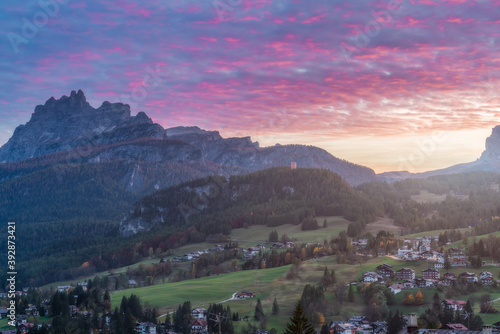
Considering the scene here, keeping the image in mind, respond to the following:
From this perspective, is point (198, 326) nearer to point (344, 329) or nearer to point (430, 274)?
point (344, 329)

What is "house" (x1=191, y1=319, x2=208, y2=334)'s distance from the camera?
116 m

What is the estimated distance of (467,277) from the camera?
138 metres

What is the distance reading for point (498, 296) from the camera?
123812mm

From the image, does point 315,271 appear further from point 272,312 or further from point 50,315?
point 50,315

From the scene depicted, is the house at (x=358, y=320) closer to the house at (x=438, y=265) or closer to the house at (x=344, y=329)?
the house at (x=344, y=329)

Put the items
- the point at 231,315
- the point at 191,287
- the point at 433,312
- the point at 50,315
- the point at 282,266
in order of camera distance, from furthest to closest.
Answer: the point at 282,266, the point at 191,287, the point at 50,315, the point at 231,315, the point at 433,312

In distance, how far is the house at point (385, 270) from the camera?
5866 inches

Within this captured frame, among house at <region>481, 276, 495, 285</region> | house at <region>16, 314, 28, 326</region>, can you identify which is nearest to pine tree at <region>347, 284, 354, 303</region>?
house at <region>481, 276, 495, 285</region>

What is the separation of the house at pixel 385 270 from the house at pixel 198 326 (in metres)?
52.9

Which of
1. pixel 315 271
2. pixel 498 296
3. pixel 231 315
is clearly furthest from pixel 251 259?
pixel 498 296

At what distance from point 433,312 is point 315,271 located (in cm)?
5339

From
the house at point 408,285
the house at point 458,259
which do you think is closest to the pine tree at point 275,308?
the house at point 408,285

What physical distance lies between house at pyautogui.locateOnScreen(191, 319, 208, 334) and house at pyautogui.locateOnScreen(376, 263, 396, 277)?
52.9 m

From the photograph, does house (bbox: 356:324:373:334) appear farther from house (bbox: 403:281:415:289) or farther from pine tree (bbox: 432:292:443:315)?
house (bbox: 403:281:415:289)
